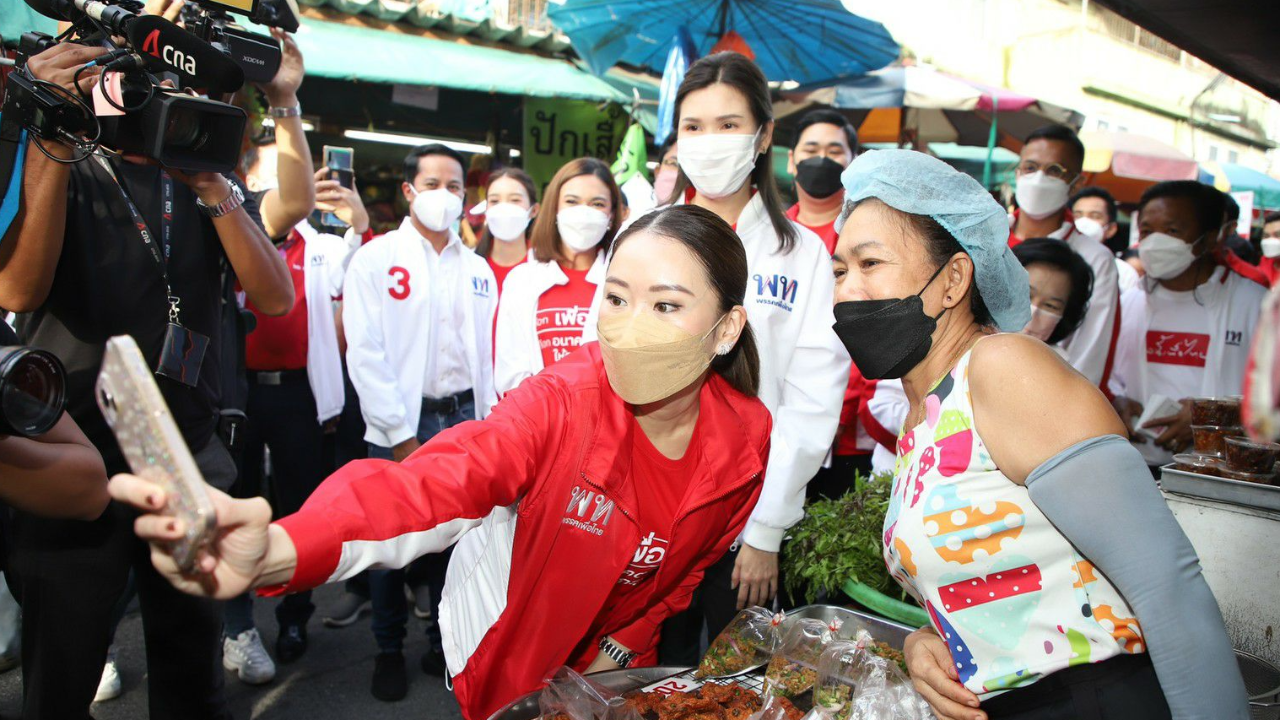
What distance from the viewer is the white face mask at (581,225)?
4.12 m

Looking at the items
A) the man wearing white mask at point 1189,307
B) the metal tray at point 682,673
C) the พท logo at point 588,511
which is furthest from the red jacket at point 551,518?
the man wearing white mask at point 1189,307

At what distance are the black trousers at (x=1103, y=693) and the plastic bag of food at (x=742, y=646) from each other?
68 cm

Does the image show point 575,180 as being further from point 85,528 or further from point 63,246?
point 85,528

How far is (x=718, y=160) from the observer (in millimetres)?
2967

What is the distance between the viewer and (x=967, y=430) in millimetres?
1518

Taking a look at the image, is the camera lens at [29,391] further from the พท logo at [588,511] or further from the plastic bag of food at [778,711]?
the plastic bag of food at [778,711]

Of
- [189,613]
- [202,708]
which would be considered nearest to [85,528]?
[189,613]

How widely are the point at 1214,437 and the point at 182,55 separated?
10.7ft

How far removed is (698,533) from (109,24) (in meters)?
2.01

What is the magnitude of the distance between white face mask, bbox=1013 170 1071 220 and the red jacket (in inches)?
118

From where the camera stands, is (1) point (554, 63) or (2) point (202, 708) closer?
(2) point (202, 708)

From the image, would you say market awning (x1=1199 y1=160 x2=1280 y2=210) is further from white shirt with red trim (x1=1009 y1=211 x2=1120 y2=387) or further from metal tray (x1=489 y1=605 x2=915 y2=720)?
metal tray (x1=489 y1=605 x2=915 y2=720)

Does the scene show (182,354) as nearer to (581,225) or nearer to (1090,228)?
(581,225)

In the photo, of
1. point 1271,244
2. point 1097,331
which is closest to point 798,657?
point 1097,331
